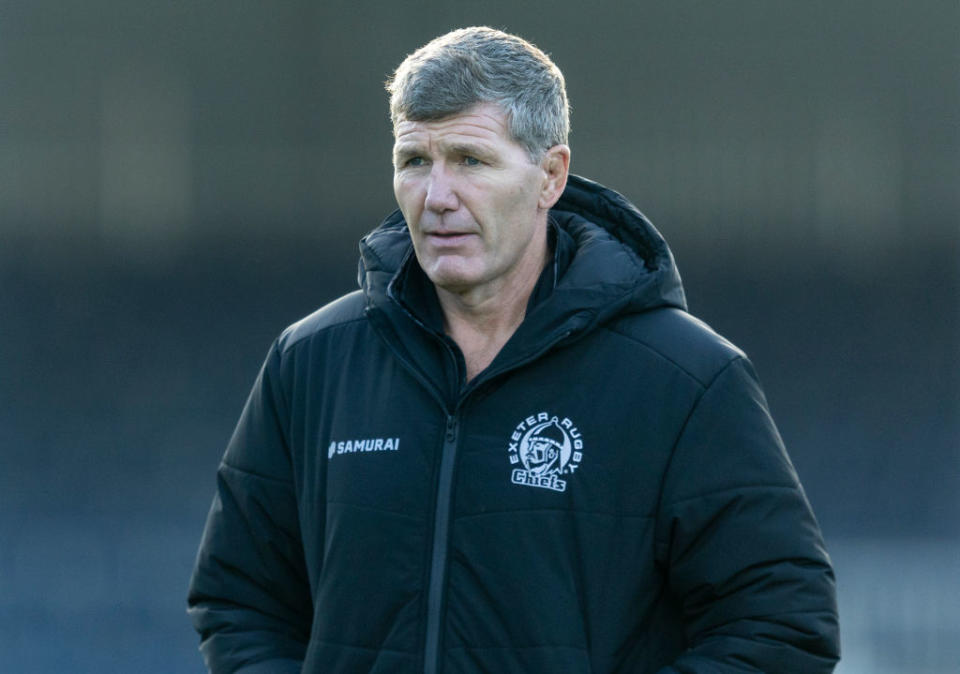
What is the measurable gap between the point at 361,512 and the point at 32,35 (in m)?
3.99

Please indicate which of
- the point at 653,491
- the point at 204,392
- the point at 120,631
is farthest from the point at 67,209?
the point at 653,491

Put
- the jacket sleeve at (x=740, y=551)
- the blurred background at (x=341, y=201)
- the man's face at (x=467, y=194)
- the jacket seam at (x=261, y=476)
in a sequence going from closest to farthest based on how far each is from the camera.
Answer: the jacket sleeve at (x=740, y=551) → the man's face at (x=467, y=194) → the jacket seam at (x=261, y=476) → the blurred background at (x=341, y=201)

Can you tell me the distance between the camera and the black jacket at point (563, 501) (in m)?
1.79

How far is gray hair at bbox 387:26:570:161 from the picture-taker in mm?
1872

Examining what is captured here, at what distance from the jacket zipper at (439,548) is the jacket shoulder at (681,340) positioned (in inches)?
10.4

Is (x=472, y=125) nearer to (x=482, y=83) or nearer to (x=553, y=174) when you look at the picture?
(x=482, y=83)

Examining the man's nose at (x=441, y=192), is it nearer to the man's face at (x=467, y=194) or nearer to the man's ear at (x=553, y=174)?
the man's face at (x=467, y=194)

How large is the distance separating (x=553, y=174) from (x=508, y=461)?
419mm

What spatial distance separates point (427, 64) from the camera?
1890 mm

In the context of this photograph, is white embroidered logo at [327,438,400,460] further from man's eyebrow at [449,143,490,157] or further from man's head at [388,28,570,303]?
man's eyebrow at [449,143,490,157]

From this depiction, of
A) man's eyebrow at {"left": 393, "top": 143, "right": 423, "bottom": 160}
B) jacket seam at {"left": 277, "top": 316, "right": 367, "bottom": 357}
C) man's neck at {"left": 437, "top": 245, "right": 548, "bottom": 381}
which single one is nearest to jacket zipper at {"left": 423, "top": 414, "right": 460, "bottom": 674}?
man's neck at {"left": 437, "top": 245, "right": 548, "bottom": 381}

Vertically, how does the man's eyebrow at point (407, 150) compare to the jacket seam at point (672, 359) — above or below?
above

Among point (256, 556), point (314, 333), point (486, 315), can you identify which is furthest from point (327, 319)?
point (256, 556)

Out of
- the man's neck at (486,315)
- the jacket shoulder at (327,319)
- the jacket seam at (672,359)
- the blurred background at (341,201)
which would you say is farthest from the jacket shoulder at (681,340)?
the blurred background at (341,201)
